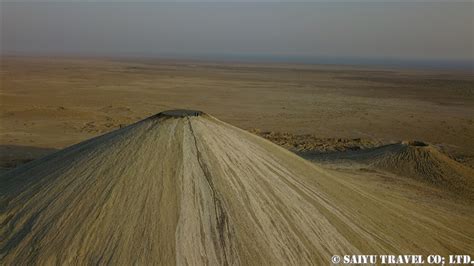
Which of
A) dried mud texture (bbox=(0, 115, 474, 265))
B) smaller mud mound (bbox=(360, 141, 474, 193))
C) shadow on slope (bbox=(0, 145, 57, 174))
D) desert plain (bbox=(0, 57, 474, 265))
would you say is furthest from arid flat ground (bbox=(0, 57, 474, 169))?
dried mud texture (bbox=(0, 115, 474, 265))

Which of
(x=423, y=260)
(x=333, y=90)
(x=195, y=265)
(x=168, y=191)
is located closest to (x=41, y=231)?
(x=168, y=191)

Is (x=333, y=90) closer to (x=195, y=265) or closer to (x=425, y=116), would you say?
(x=425, y=116)

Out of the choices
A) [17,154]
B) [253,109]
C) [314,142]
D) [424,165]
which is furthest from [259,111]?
[424,165]

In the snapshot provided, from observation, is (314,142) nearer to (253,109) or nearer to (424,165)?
(424,165)

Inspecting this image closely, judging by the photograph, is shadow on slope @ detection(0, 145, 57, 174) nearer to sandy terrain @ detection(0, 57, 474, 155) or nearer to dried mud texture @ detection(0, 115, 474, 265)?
sandy terrain @ detection(0, 57, 474, 155)

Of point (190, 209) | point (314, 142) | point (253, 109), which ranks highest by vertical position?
point (190, 209)
